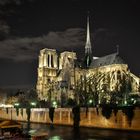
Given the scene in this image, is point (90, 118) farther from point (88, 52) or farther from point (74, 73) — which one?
point (88, 52)

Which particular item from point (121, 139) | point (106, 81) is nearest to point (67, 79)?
point (106, 81)

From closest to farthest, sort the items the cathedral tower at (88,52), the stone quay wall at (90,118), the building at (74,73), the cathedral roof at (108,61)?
the stone quay wall at (90,118)
the building at (74,73)
the cathedral roof at (108,61)
the cathedral tower at (88,52)

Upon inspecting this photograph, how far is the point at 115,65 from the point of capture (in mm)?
94500

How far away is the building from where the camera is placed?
85950 millimetres

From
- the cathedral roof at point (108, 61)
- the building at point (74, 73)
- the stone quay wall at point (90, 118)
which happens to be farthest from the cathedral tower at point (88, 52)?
the stone quay wall at point (90, 118)

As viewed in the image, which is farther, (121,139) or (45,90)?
(45,90)

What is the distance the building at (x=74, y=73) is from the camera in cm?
8595

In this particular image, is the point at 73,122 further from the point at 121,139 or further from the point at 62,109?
the point at 121,139

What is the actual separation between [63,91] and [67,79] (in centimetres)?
860

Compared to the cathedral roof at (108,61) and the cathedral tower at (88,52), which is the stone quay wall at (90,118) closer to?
the cathedral roof at (108,61)

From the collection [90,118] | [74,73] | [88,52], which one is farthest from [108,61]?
[90,118]

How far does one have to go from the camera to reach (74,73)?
346 feet

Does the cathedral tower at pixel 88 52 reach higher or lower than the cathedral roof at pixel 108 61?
higher

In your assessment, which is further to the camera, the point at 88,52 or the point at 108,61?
the point at 88,52
